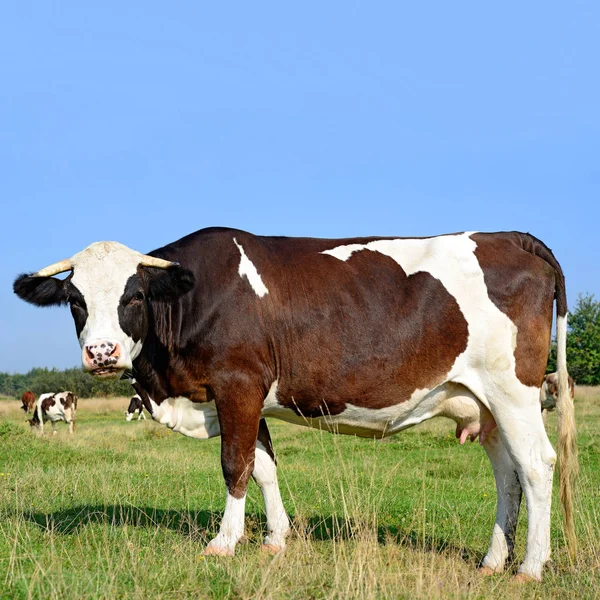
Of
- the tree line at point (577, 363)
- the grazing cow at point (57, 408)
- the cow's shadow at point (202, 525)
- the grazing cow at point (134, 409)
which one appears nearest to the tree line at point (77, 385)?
the tree line at point (577, 363)

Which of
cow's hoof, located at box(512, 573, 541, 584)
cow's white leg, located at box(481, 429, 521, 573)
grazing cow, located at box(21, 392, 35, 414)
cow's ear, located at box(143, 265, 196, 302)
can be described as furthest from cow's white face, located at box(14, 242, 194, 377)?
grazing cow, located at box(21, 392, 35, 414)

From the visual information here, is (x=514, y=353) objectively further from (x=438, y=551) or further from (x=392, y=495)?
(x=392, y=495)

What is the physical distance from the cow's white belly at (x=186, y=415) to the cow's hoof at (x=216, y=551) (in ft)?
3.35

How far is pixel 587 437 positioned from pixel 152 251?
14.6m

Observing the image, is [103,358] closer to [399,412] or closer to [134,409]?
[399,412]

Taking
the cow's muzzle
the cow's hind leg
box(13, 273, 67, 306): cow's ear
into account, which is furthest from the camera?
the cow's hind leg

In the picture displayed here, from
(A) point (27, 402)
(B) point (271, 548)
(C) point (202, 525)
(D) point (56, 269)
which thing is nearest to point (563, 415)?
(B) point (271, 548)

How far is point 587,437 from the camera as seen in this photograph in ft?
60.7

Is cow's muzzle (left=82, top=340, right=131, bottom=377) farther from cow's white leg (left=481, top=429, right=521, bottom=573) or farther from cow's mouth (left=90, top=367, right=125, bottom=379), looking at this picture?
cow's white leg (left=481, top=429, right=521, bottom=573)

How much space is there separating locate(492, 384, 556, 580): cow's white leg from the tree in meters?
56.0

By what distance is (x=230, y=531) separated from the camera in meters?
6.30

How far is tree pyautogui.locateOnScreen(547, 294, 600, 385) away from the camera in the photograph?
6356cm

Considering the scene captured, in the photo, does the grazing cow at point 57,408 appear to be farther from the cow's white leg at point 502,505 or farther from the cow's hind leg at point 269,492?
the cow's white leg at point 502,505

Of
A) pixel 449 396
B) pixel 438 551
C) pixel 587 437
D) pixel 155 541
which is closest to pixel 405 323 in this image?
pixel 449 396
